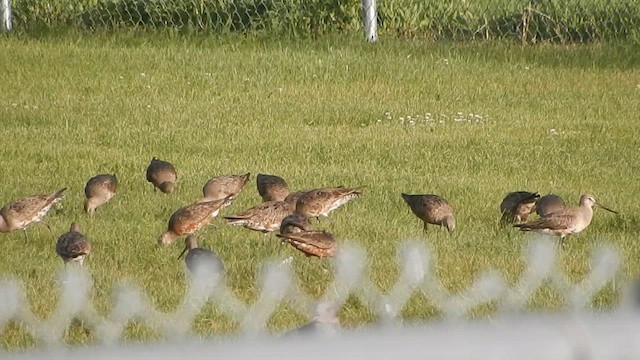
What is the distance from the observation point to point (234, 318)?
5613 mm

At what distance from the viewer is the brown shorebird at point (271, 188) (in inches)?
305

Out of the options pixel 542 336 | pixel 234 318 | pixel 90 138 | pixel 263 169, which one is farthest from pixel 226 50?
pixel 542 336

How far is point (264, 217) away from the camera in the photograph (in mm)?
7051

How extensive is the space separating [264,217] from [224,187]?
2.61ft

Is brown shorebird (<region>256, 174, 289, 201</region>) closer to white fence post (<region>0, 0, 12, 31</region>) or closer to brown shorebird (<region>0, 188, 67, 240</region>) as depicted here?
brown shorebird (<region>0, 188, 67, 240</region>)

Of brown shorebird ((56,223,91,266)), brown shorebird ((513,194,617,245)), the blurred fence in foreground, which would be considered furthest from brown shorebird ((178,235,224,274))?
brown shorebird ((513,194,617,245))

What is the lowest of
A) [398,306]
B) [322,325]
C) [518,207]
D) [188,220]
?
[518,207]

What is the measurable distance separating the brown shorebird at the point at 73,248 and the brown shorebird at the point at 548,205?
8.25 feet

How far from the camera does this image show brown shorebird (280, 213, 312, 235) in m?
6.52

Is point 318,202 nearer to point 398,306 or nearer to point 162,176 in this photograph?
point 162,176

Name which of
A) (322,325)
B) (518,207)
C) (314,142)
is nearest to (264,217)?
(518,207)

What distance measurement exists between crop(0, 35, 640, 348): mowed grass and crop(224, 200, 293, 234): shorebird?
11cm

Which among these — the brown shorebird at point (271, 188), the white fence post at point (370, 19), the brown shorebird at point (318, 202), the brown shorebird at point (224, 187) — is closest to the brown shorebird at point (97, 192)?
the brown shorebird at point (224, 187)

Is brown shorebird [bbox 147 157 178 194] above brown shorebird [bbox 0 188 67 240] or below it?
below
